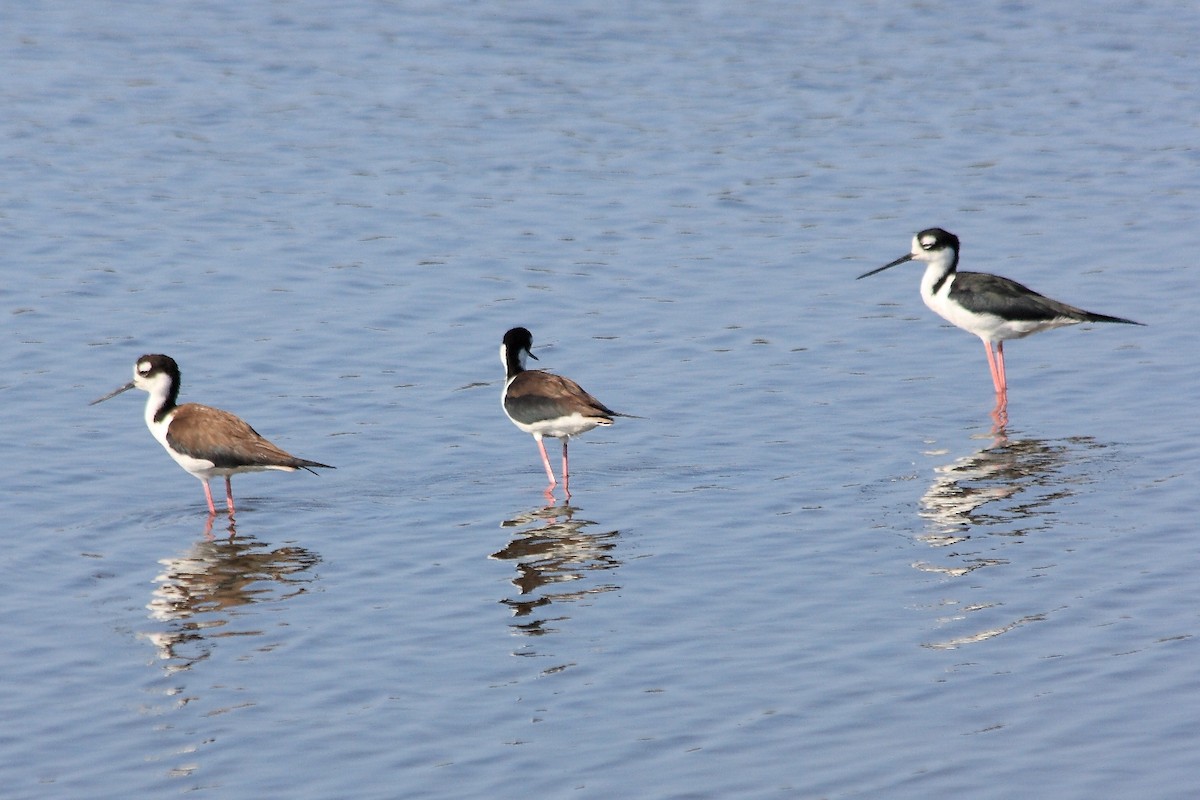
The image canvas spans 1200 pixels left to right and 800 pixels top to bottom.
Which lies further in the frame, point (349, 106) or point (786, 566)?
point (349, 106)

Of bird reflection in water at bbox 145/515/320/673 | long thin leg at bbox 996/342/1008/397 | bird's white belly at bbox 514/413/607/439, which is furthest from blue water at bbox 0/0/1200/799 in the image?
bird's white belly at bbox 514/413/607/439

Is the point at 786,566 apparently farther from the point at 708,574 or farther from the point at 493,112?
the point at 493,112

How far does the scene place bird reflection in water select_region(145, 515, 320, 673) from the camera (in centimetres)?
1068

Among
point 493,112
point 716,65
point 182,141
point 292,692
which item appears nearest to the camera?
point 292,692

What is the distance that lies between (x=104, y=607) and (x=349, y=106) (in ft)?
58.6

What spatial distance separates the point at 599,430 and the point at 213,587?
5.26 meters

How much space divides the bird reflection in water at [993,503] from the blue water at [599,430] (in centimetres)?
6

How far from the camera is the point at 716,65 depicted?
3098 centimetres

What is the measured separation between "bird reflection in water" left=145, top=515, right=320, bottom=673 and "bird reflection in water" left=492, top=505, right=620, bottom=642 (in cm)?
144

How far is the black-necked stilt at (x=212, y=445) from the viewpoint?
1357 cm

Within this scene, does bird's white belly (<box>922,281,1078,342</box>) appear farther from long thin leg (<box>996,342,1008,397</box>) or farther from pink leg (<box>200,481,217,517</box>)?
pink leg (<box>200,481,217,517</box>)

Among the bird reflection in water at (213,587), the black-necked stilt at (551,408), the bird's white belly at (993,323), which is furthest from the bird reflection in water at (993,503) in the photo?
the bird reflection in water at (213,587)

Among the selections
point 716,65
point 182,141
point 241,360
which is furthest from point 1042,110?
point 241,360

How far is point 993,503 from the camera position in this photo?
13.0m
